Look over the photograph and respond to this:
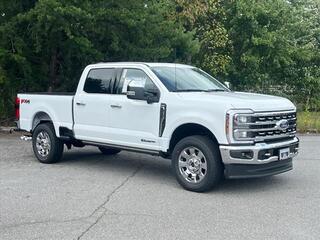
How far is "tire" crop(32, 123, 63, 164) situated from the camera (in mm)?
9461

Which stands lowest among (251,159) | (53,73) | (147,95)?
(251,159)

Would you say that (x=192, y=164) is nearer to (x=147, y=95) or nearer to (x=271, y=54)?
(x=147, y=95)

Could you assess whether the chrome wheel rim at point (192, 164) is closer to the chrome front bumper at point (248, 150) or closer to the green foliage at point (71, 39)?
the chrome front bumper at point (248, 150)

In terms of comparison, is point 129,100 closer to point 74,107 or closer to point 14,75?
point 74,107

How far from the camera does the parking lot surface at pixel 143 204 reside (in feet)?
17.9

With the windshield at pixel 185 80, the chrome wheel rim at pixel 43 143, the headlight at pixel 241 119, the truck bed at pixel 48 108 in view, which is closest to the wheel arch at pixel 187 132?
A: the headlight at pixel 241 119

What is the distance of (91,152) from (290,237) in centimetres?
658

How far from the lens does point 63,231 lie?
5434 mm

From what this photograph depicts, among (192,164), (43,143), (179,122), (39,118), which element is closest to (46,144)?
(43,143)

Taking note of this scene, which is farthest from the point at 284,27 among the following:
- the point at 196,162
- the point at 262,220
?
the point at 262,220

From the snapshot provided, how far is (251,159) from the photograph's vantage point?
22.7 feet

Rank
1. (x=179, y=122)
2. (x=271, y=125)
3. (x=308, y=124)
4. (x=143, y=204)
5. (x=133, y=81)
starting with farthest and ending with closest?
1. (x=308, y=124)
2. (x=133, y=81)
3. (x=179, y=122)
4. (x=271, y=125)
5. (x=143, y=204)

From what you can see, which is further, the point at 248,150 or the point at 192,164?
the point at 192,164

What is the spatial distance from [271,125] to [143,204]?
7.47 feet
